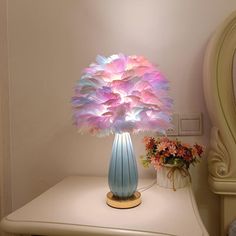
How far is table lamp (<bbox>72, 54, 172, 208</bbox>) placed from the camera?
0.79m

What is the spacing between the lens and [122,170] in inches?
33.2

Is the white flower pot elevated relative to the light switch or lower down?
lower down

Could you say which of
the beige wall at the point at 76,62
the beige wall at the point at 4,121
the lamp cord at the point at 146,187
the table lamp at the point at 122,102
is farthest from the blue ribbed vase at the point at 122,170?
Answer: the beige wall at the point at 4,121

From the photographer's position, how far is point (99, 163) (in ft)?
3.94

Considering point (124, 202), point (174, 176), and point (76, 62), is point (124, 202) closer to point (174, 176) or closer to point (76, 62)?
point (174, 176)

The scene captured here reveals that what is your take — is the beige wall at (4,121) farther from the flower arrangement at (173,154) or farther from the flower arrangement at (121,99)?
the flower arrangement at (173,154)

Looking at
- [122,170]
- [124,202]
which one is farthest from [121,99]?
[124,202]

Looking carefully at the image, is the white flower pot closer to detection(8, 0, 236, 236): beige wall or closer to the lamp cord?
the lamp cord

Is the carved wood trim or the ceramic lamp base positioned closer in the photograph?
the ceramic lamp base

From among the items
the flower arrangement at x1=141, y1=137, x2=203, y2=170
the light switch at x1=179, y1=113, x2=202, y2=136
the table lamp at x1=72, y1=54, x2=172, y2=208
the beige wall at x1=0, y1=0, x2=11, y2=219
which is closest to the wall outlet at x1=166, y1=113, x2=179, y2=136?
the light switch at x1=179, y1=113, x2=202, y2=136

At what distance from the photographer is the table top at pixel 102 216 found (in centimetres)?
71

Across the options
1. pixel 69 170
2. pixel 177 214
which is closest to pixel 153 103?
pixel 177 214

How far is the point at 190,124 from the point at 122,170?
1.48 ft

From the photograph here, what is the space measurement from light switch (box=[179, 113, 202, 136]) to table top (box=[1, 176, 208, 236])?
267 mm
